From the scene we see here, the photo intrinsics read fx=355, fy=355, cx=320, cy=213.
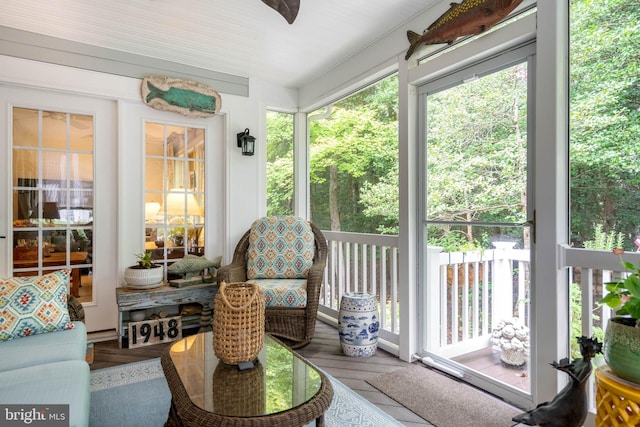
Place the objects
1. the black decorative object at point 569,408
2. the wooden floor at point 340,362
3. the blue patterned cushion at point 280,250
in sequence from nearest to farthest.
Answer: the black decorative object at point 569,408 < the wooden floor at point 340,362 < the blue patterned cushion at point 280,250

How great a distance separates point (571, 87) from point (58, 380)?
2.79 meters

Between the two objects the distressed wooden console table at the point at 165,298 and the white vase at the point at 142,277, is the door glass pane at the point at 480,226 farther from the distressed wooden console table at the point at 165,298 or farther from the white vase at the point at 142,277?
the white vase at the point at 142,277

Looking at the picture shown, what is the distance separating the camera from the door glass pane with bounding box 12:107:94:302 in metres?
2.97

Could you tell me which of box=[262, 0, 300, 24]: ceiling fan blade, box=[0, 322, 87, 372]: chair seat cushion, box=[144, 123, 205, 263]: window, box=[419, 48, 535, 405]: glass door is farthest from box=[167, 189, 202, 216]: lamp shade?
box=[419, 48, 535, 405]: glass door

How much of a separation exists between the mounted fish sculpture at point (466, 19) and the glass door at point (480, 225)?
23 cm

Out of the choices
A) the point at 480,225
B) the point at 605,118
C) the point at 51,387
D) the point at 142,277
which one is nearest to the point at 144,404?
the point at 51,387

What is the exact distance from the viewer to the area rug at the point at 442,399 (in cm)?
191

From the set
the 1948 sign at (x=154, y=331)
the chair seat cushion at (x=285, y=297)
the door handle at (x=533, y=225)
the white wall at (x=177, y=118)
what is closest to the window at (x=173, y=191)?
the white wall at (x=177, y=118)

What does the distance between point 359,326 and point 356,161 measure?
2290 mm

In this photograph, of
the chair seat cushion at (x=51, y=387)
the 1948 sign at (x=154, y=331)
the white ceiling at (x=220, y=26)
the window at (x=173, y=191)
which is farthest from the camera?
the window at (x=173, y=191)

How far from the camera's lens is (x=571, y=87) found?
1861 millimetres

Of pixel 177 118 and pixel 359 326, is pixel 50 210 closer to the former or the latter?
pixel 177 118

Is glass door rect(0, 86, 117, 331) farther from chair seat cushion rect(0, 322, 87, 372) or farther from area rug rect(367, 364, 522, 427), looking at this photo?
area rug rect(367, 364, 522, 427)

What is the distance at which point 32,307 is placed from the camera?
2023 millimetres
